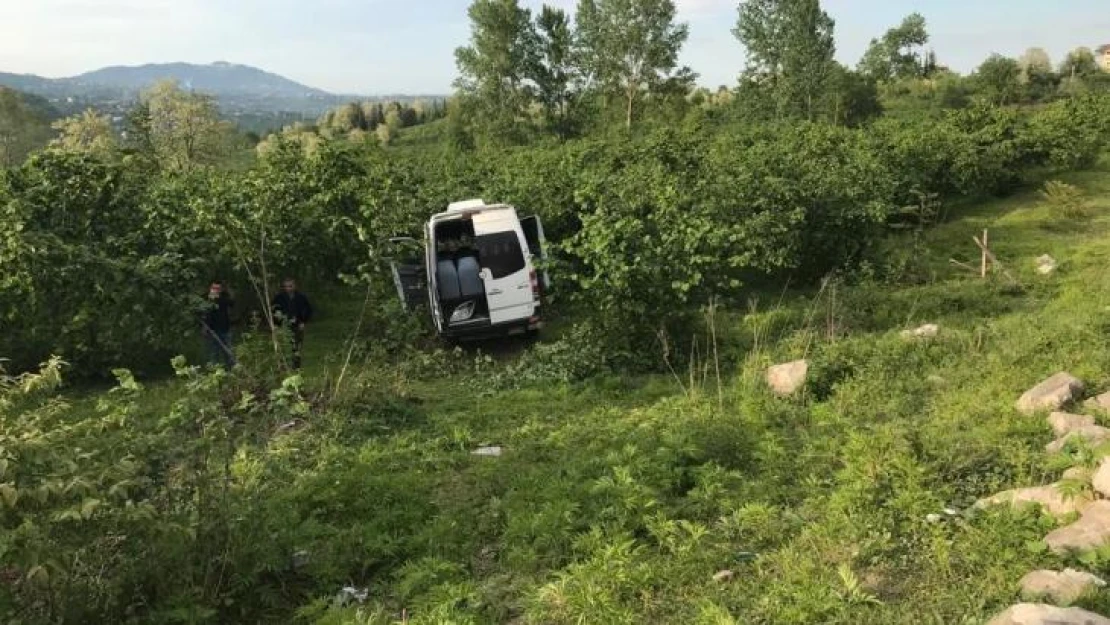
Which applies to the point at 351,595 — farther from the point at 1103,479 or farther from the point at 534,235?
the point at 534,235

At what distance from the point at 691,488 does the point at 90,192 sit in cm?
919

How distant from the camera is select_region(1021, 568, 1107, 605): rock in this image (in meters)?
3.73

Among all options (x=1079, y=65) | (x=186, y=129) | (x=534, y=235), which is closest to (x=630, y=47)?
(x=186, y=129)

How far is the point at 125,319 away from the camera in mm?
9438

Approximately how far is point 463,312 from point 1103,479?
27.9 ft

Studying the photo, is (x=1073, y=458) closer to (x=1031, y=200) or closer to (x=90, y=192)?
(x=90, y=192)

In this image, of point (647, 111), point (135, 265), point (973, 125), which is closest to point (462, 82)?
point (647, 111)

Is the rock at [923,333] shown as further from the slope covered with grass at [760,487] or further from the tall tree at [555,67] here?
the tall tree at [555,67]

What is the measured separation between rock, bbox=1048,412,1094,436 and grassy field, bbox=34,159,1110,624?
120 mm

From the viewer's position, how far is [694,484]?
589cm

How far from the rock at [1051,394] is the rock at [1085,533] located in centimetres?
235

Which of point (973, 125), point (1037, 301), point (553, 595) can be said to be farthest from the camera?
point (973, 125)

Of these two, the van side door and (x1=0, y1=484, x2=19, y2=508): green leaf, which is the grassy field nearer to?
the van side door

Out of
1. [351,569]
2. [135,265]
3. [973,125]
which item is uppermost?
[973,125]
